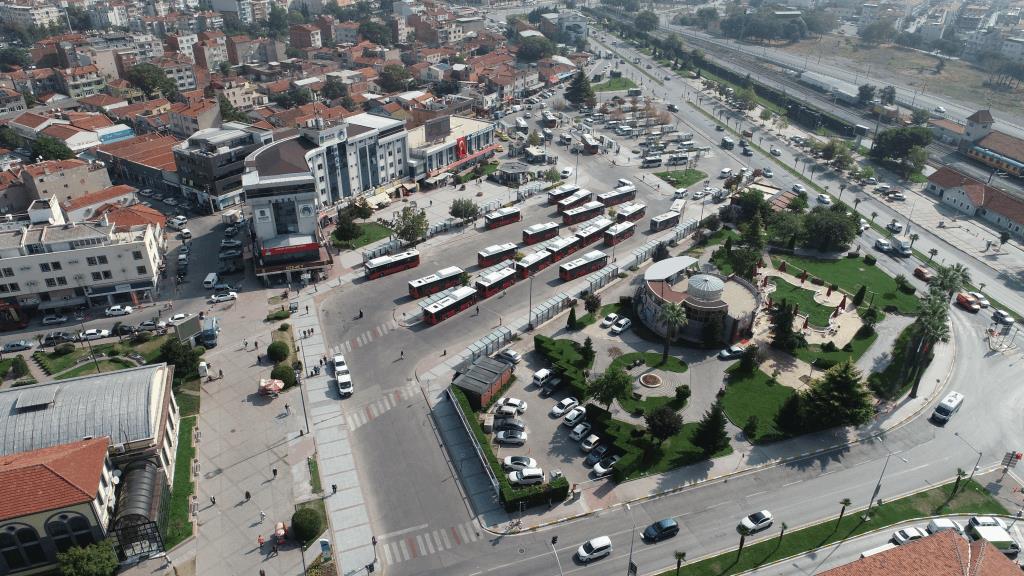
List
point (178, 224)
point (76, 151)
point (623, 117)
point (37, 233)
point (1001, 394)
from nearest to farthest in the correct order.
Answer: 1. point (1001, 394)
2. point (37, 233)
3. point (178, 224)
4. point (76, 151)
5. point (623, 117)

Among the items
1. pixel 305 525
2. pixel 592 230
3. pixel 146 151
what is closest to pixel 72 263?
pixel 146 151

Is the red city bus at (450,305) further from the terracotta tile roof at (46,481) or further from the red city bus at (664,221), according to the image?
the red city bus at (664,221)

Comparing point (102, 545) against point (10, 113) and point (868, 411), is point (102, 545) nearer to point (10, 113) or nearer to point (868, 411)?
point (868, 411)

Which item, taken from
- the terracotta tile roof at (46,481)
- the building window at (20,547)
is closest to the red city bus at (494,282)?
the terracotta tile roof at (46,481)

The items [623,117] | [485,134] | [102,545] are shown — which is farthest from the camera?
[623,117]

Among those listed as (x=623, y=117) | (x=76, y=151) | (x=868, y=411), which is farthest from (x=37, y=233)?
(x=623, y=117)

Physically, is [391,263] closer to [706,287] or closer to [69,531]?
[706,287]
